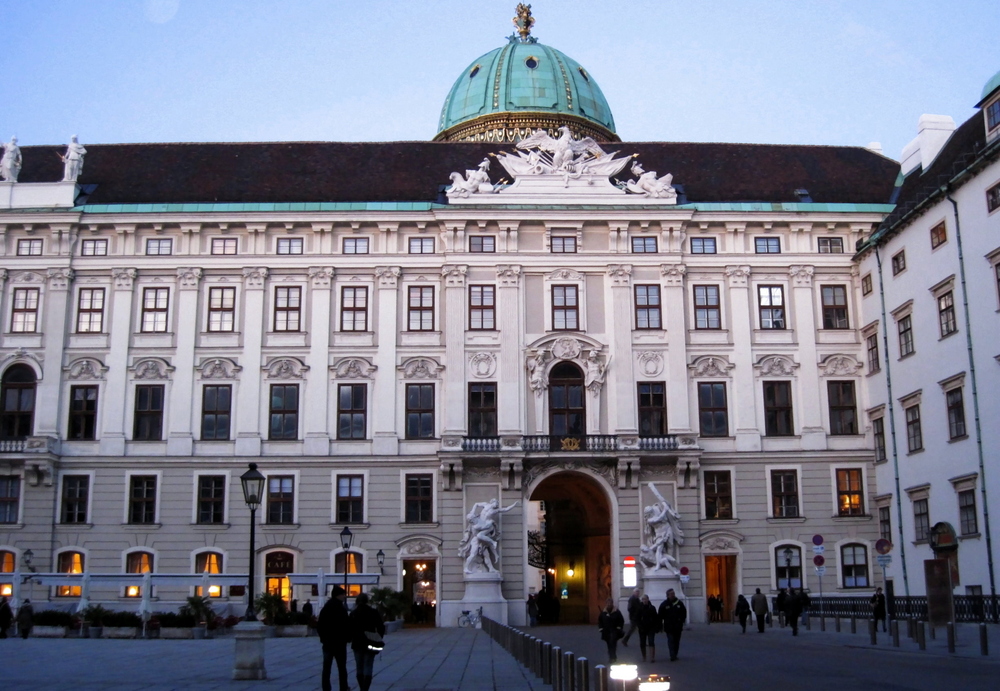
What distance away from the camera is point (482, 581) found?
161 ft

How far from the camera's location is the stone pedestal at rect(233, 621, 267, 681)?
2191 centimetres

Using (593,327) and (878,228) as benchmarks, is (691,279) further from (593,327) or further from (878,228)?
(878,228)

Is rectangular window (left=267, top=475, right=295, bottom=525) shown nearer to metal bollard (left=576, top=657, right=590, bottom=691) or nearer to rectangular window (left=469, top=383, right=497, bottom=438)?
rectangular window (left=469, top=383, right=497, bottom=438)

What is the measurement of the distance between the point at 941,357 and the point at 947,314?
166 centimetres

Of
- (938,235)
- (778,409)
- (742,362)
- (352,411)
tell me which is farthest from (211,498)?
(938,235)

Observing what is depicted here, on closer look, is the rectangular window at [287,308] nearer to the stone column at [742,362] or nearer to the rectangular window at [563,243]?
the rectangular window at [563,243]

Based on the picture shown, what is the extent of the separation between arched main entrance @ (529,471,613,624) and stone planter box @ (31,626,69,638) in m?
21.6

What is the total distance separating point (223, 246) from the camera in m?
53.4

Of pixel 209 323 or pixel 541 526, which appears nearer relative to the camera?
pixel 209 323

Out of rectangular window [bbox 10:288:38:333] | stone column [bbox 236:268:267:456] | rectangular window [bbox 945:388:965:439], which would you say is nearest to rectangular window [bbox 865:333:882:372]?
rectangular window [bbox 945:388:965:439]

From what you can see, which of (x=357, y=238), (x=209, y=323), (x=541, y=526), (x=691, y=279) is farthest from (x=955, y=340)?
(x=541, y=526)

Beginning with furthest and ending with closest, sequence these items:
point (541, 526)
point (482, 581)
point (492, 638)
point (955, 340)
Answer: point (541, 526) → point (482, 581) → point (955, 340) → point (492, 638)

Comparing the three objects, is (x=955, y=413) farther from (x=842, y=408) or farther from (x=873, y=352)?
(x=842, y=408)

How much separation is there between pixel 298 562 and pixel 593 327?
16.5 metres
